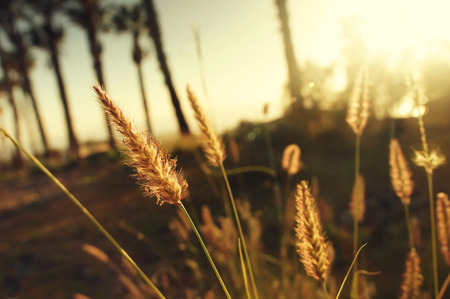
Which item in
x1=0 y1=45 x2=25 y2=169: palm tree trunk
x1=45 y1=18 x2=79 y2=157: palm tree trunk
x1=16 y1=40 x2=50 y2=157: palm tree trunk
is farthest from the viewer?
x1=16 y1=40 x2=50 y2=157: palm tree trunk

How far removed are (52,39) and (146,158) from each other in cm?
1942

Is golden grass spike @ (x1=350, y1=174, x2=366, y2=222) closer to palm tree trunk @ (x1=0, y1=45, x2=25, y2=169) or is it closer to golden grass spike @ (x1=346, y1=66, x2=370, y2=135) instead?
golden grass spike @ (x1=346, y1=66, x2=370, y2=135)

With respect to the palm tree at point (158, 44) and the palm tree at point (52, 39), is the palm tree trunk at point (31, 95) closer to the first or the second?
the palm tree at point (52, 39)

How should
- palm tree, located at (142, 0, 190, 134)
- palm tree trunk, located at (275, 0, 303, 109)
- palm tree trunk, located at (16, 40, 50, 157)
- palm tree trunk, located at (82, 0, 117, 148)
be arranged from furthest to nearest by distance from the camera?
palm tree trunk, located at (16, 40, 50, 157), palm tree trunk, located at (82, 0, 117, 148), palm tree, located at (142, 0, 190, 134), palm tree trunk, located at (275, 0, 303, 109)

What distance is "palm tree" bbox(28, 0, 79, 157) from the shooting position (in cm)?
1644

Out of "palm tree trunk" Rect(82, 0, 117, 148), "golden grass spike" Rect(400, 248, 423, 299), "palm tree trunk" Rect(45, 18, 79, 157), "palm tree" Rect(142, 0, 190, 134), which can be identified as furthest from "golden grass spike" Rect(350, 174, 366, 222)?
"palm tree trunk" Rect(45, 18, 79, 157)

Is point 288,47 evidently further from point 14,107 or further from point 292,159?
point 14,107

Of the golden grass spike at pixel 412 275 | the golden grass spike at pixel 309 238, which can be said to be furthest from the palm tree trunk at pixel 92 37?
the golden grass spike at pixel 309 238

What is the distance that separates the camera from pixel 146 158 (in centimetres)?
74

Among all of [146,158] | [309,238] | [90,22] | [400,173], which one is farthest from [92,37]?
[309,238]

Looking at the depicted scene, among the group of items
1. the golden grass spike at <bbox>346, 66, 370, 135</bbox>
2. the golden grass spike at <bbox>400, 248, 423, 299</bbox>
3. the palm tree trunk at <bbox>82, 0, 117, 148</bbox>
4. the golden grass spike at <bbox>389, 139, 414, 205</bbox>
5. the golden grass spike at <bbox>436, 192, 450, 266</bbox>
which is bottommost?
the golden grass spike at <bbox>400, 248, 423, 299</bbox>

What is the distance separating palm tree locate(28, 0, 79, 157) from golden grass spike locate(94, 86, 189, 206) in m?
16.6

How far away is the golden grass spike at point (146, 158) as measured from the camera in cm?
70

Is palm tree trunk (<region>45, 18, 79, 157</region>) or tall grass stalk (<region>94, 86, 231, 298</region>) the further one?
palm tree trunk (<region>45, 18, 79, 157</region>)
